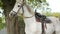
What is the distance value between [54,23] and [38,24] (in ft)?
1.54

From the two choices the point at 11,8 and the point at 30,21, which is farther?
the point at 11,8

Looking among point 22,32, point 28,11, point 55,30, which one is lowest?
point 22,32

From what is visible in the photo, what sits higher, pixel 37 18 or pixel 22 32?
pixel 37 18

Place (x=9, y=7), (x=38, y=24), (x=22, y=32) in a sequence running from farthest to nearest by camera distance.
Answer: (x=22, y=32) < (x=9, y=7) < (x=38, y=24)

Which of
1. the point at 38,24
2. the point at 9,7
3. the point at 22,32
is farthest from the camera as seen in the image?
the point at 22,32

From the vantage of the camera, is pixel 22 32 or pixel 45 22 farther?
pixel 22 32

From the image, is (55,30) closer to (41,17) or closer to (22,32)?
(41,17)

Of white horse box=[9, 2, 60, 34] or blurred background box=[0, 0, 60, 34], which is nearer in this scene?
white horse box=[9, 2, 60, 34]

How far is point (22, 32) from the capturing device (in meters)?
11.3

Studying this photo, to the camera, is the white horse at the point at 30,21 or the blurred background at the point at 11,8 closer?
the white horse at the point at 30,21

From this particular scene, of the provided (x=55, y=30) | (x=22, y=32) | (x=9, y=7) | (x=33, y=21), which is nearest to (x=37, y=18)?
(x=33, y=21)

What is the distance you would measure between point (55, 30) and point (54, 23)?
17 cm

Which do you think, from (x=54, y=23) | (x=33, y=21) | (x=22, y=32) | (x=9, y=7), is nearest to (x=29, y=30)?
(x=33, y=21)

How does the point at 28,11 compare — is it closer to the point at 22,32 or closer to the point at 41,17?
the point at 41,17
